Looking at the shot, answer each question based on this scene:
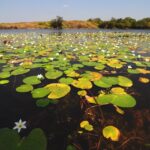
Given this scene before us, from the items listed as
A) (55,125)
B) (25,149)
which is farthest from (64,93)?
(25,149)

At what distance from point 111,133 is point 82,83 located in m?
1.22

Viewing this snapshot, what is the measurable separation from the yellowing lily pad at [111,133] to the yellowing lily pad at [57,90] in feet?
2.79

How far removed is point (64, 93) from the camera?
257cm

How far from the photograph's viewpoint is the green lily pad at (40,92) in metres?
2.50

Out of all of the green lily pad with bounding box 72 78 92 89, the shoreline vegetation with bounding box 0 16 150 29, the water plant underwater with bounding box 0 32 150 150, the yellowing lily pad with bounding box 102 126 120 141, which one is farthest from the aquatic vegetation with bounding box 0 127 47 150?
the shoreline vegetation with bounding box 0 16 150 29

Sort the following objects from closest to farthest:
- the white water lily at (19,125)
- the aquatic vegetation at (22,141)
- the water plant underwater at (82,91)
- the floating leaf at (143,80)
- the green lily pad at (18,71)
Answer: the aquatic vegetation at (22,141) → the water plant underwater at (82,91) → the white water lily at (19,125) → the floating leaf at (143,80) → the green lily pad at (18,71)

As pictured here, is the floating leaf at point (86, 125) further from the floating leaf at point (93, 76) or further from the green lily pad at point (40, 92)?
the floating leaf at point (93, 76)

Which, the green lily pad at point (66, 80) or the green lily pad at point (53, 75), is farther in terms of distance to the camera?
the green lily pad at point (53, 75)

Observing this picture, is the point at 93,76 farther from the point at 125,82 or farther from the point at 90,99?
the point at 90,99

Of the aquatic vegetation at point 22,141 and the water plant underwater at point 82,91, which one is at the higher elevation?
the aquatic vegetation at point 22,141

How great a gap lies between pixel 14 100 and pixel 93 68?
1.87 meters

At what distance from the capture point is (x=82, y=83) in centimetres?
289

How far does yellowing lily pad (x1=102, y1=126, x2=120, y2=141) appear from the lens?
1712mm

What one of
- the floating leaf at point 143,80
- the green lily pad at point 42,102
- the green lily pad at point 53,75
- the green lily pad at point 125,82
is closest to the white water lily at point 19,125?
the green lily pad at point 42,102
